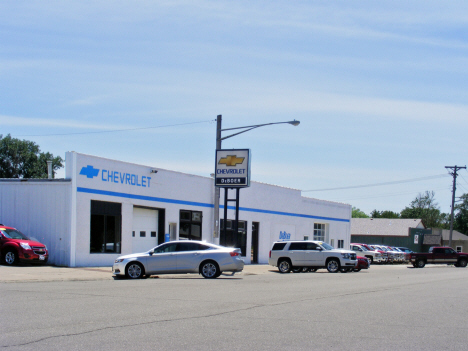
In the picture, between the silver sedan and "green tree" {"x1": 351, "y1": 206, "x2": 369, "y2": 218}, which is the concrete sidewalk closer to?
the silver sedan

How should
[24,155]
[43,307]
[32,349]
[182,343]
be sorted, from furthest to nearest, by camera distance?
1. [24,155]
2. [43,307]
3. [182,343]
4. [32,349]

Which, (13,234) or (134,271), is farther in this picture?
(13,234)

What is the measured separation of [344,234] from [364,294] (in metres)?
37.5

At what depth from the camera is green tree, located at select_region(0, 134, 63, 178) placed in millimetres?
65625

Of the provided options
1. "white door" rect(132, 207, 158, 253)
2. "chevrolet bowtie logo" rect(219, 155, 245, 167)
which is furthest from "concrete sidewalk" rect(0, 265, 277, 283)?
"chevrolet bowtie logo" rect(219, 155, 245, 167)

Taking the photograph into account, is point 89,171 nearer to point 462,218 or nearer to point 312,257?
point 312,257

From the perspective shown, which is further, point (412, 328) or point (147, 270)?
point (147, 270)

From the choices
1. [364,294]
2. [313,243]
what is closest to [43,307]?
[364,294]

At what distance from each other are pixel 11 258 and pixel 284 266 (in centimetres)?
1395

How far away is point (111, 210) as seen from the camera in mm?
28188

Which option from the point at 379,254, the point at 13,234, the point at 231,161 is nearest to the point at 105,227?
the point at 13,234

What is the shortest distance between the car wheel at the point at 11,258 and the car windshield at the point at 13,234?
70 cm

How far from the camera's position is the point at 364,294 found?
1603 cm

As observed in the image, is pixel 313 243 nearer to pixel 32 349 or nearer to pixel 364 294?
pixel 364 294
